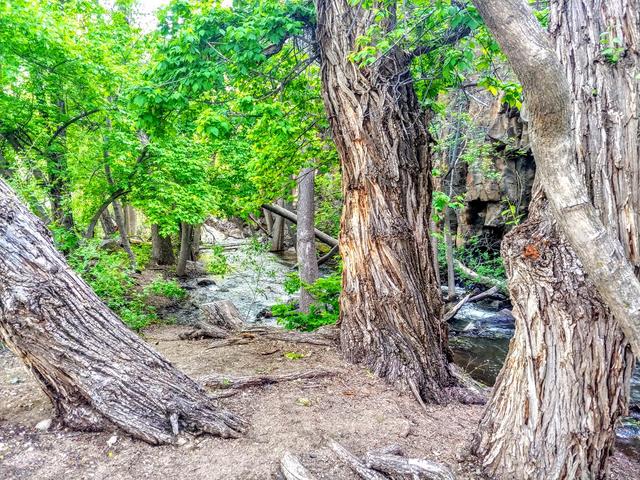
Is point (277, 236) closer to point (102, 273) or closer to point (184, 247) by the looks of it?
point (184, 247)

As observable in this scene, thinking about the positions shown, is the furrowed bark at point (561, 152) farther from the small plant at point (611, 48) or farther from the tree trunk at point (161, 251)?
the tree trunk at point (161, 251)

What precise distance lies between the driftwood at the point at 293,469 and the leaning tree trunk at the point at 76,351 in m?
0.48

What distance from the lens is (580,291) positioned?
2057 millimetres

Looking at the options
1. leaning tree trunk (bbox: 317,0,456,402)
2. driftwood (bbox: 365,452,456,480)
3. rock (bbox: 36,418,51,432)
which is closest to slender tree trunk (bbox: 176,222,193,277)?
leaning tree trunk (bbox: 317,0,456,402)

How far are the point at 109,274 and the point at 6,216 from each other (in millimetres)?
4713

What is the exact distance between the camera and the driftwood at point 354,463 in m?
2.21

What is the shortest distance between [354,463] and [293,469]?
0.39m

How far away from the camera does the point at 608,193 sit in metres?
1.97

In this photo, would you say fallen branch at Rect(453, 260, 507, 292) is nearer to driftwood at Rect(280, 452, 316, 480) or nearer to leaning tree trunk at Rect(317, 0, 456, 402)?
leaning tree trunk at Rect(317, 0, 456, 402)

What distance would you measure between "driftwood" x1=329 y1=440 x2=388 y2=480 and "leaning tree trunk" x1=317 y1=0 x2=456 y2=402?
1383 millimetres

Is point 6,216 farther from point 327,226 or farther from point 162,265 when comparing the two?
point 327,226

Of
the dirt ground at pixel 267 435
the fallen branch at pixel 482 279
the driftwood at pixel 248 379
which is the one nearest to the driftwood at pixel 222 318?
the dirt ground at pixel 267 435

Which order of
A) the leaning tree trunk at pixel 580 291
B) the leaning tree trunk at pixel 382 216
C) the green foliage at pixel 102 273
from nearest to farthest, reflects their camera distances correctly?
1. the leaning tree trunk at pixel 580 291
2. the leaning tree trunk at pixel 382 216
3. the green foliage at pixel 102 273

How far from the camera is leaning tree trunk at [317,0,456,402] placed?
3.80 m
